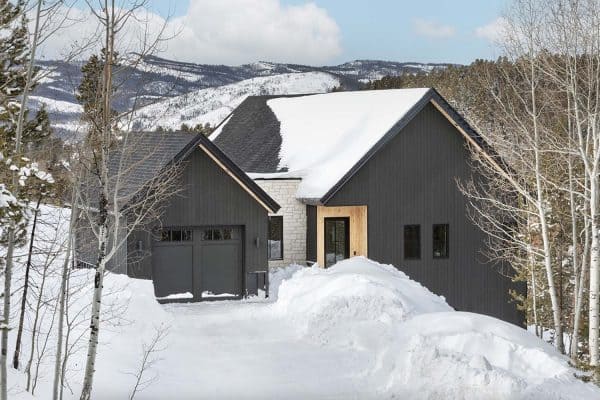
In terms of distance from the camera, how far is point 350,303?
1809 cm

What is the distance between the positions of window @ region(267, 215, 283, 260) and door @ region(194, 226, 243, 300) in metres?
3.29

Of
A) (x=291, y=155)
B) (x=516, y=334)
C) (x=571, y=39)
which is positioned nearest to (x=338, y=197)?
(x=291, y=155)

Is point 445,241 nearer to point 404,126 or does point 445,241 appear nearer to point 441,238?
point 441,238

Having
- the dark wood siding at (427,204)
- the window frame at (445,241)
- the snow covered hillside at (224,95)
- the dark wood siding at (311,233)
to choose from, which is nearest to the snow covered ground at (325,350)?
the dark wood siding at (427,204)

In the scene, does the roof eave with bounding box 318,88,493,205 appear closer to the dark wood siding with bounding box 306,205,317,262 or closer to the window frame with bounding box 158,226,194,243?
the dark wood siding with bounding box 306,205,317,262

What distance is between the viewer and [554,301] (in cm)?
2019

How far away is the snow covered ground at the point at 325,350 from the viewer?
12828 mm

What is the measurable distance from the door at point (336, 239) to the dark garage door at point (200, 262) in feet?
13.3

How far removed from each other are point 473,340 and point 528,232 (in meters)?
12.0

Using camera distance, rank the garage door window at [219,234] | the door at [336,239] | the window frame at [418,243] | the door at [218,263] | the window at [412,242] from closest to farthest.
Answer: the door at [218,263]
the garage door window at [219,234]
the window frame at [418,243]
the window at [412,242]
the door at [336,239]

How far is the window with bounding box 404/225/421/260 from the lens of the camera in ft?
86.5

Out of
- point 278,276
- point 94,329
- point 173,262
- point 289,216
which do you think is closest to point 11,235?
point 94,329

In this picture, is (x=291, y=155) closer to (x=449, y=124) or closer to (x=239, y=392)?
(x=449, y=124)

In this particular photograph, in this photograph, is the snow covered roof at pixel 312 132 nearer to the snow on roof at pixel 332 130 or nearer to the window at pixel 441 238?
the snow on roof at pixel 332 130
